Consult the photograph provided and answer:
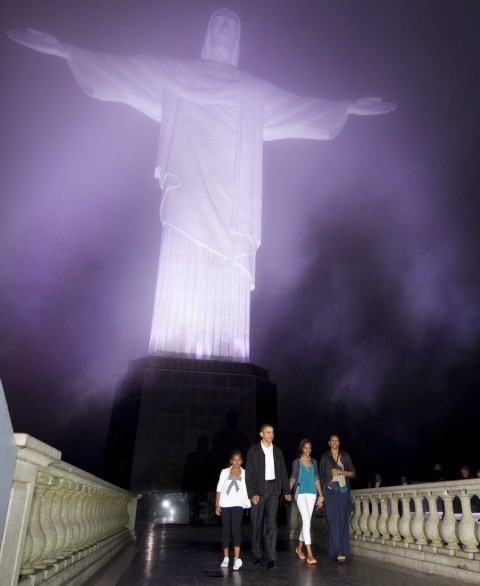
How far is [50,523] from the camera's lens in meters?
3.26

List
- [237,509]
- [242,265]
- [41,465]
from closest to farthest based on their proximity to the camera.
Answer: [41,465], [237,509], [242,265]

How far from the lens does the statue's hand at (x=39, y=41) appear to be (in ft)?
42.3

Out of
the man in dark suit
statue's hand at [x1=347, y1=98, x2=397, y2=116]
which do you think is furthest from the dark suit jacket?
statue's hand at [x1=347, y1=98, x2=397, y2=116]

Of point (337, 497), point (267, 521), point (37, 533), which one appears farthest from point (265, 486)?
point (37, 533)

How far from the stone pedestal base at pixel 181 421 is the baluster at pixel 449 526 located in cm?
656

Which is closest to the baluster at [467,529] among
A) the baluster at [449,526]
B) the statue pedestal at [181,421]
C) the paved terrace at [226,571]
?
the baluster at [449,526]

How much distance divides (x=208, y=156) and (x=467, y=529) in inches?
479

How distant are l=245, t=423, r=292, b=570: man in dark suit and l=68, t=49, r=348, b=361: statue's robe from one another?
6.58 meters

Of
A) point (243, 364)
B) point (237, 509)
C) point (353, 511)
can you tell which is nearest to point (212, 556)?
point (237, 509)

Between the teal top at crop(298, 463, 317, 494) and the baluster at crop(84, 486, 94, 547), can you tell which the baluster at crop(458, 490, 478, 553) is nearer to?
the teal top at crop(298, 463, 317, 494)

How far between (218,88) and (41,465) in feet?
46.6

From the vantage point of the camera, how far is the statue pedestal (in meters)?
10.6

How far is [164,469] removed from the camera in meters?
10.6

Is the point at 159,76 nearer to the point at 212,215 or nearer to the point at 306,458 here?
the point at 212,215
